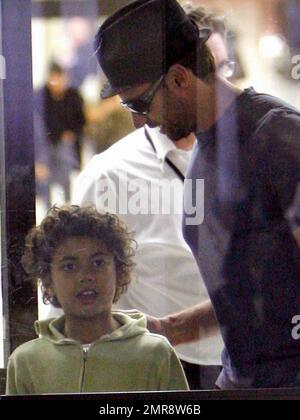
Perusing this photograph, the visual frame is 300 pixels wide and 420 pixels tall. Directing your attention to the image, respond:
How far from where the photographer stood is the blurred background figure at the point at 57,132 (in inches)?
173

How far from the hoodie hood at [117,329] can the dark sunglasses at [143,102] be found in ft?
2.63

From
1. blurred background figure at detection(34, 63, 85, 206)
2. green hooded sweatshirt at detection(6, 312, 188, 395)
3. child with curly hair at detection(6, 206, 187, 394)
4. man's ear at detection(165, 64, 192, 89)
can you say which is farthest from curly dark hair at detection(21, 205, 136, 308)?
man's ear at detection(165, 64, 192, 89)

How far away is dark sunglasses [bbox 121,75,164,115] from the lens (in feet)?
14.5

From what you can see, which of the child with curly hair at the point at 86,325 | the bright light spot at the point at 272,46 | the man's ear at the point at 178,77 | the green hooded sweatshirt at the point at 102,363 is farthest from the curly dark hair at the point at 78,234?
the bright light spot at the point at 272,46

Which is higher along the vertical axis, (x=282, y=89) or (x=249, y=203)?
(x=282, y=89)

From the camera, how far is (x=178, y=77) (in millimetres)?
4414

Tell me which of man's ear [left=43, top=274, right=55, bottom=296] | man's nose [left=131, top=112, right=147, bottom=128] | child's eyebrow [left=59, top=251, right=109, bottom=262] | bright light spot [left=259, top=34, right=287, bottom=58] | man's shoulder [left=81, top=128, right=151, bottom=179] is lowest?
man's ear [left=43, top=274, right=55, bottom=296]

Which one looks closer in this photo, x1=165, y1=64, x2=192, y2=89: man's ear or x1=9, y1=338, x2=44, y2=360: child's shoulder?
x1=165, y1=64, x2=192, y2=89: man's ear

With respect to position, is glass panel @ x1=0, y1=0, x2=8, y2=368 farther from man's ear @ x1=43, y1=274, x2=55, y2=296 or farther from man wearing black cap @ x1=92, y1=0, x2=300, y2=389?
man wearing black cap @ x1=92, y1=0, x2=300, y2=389

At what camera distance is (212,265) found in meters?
4.46

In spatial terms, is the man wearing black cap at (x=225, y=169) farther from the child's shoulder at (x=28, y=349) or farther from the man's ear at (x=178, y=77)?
the child's shoulder at (x=28, y=349)
